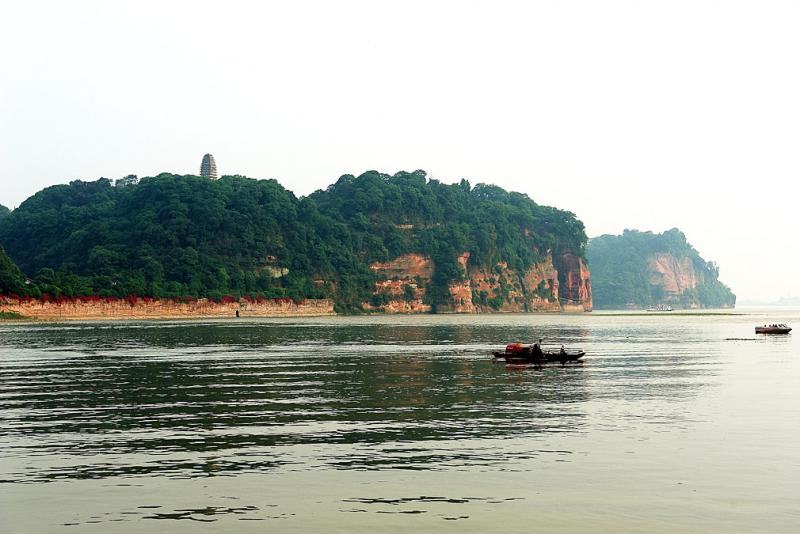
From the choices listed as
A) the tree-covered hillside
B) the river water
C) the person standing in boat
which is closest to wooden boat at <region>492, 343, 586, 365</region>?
the person standing in boat

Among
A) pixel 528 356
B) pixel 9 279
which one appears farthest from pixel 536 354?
pixel 9 279

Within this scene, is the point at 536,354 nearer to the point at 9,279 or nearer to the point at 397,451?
the point at 397,451

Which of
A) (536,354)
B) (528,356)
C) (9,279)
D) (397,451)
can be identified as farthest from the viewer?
(9,279)

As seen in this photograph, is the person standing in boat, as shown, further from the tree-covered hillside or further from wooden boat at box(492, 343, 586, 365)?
the tree-covered hillside

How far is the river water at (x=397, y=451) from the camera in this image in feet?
65.0

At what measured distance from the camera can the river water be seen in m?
19.8

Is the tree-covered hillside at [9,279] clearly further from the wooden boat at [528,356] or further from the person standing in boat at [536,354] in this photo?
the person standing in boat at [536,354]

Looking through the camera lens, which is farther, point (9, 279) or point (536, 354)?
point (9, 279)

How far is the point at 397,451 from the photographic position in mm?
27156

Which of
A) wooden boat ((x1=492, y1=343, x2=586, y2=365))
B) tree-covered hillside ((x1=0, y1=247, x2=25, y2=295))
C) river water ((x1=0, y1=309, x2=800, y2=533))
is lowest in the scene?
river water ((x1=0, y1=309, x2=800, y2=533))

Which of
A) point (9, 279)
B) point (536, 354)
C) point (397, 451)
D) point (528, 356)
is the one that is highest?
point (9, 279)

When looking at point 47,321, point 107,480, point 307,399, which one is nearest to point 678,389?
point 307,399

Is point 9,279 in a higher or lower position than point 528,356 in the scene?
higher

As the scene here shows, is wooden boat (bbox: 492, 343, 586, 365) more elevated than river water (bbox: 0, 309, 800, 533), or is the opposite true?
wooden boat (bbox: 492, 343, 586, 365)
